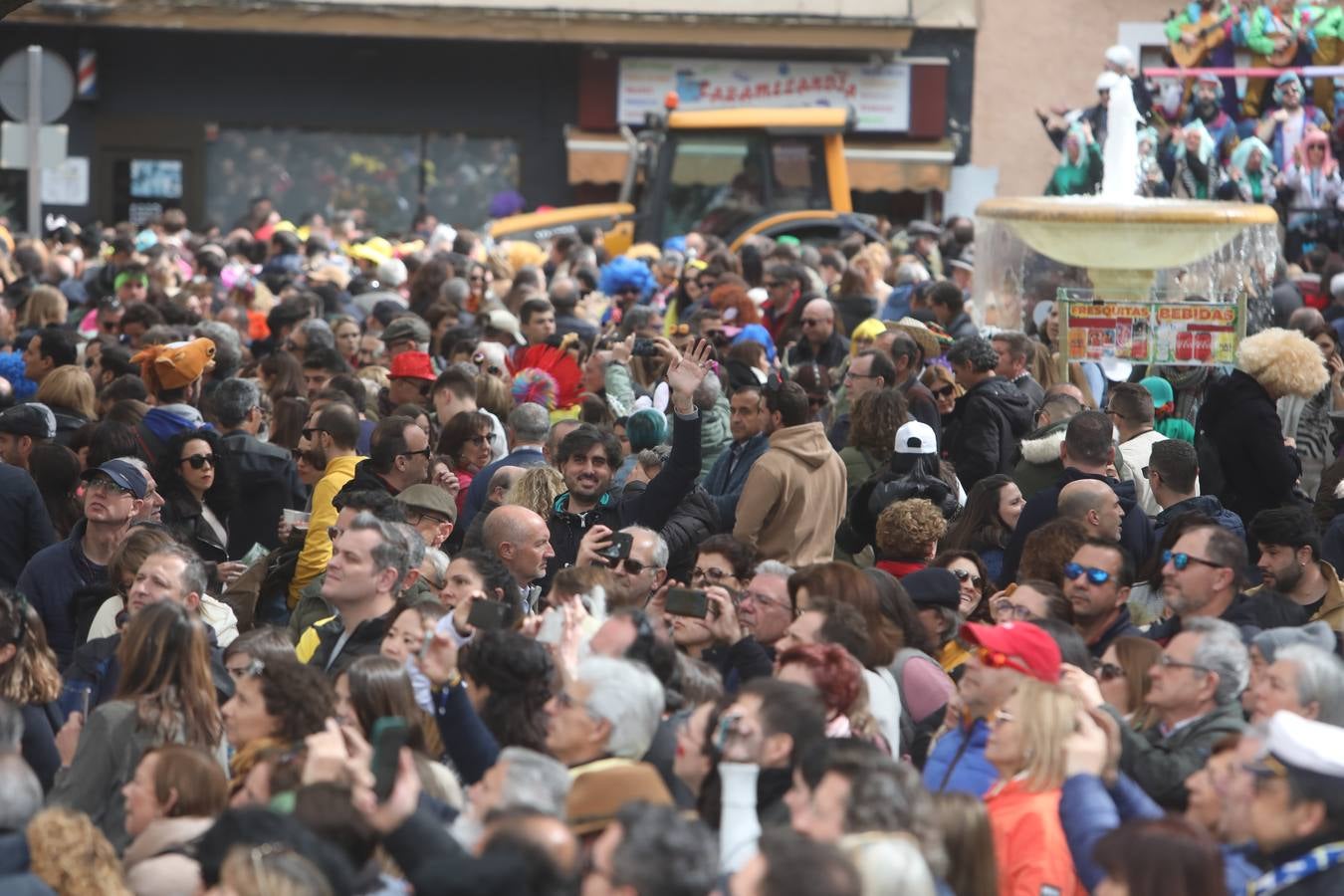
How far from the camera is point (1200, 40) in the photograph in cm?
2070

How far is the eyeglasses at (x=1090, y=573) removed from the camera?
21.4 ft

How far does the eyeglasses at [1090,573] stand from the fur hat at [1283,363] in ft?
9.45

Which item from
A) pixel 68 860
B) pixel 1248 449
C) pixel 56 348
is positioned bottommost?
pixel 68 860

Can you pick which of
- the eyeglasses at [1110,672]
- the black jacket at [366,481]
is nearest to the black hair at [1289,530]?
the eyeglasses at [1110,672]

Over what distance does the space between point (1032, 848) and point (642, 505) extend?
3.45 metres

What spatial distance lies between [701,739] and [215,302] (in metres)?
11.0

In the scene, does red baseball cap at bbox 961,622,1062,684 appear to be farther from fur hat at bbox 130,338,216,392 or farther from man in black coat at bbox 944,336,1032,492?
fur hat at bbox 130,338,216,392

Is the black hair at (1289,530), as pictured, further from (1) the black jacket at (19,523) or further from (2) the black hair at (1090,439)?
(1) the black jacket at (19,523)

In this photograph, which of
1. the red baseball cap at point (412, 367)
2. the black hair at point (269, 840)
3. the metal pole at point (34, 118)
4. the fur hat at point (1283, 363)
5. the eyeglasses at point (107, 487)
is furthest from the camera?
the metal pole at point (34, 118)

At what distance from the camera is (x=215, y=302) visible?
15383 mm

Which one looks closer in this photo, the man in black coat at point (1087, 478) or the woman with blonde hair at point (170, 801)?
the woman with blonde hair at point (170, 801)

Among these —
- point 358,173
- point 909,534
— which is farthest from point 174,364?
point 358,173

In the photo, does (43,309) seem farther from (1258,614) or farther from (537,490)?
(1258,614)

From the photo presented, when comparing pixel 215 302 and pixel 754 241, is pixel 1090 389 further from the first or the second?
pixel 215 302
